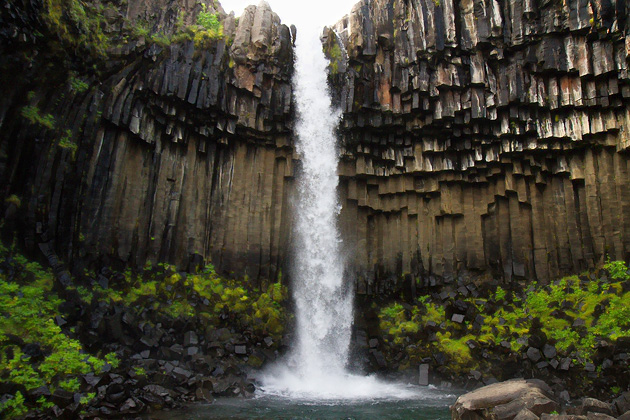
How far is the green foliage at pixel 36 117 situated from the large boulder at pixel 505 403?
39.2 ft

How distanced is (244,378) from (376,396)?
3.92 metres

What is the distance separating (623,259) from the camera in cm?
1466

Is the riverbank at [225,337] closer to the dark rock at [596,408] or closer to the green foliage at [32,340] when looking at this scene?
the green foliage at [32,340]

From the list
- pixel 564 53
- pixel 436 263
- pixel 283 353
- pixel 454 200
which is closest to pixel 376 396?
pixel 283 353

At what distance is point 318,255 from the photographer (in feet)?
59.6

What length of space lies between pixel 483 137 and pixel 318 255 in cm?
778

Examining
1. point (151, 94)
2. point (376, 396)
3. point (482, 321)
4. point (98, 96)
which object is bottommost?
point (376, 396)

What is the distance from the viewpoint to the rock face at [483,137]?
15.3 m

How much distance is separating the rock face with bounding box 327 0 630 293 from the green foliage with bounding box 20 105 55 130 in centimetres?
1013

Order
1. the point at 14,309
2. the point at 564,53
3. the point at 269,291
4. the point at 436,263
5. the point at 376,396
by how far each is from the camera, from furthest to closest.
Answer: the point at 436,263 → the point at 269,291 → the point at 564,53 → the point at 376,396 → the point at 14,309

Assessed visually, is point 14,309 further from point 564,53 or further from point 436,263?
point 564,53

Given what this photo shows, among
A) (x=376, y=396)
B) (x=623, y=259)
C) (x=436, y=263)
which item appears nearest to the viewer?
(x=376, y=396)

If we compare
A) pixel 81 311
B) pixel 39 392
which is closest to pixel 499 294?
pixel 81 311

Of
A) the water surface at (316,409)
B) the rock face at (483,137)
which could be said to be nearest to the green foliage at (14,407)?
the water surface at (316,409)
